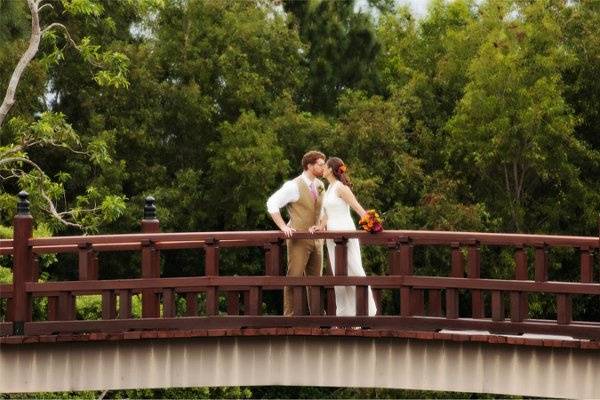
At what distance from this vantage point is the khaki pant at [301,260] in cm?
1511

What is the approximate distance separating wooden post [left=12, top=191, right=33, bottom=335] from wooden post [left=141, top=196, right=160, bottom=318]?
1048 mm

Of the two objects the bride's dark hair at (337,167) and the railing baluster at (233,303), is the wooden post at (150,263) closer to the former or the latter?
the railing baluster at (233,303)

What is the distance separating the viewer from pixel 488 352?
48.2 ft

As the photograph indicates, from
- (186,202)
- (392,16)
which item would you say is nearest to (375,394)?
(186,202)

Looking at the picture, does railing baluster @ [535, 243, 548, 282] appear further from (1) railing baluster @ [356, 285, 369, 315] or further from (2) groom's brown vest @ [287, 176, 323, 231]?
(2) groom's brown vest @ [287, 176, 323, 231]

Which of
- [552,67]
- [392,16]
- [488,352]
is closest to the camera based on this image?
→ [488,352]

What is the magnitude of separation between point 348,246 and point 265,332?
3.52ft

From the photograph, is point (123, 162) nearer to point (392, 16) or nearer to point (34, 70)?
point (34, 70)

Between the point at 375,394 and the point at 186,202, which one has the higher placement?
the point at 186,202

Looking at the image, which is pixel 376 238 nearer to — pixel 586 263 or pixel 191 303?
pixel 586 263

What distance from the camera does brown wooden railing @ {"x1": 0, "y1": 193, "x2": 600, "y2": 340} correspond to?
14578mm

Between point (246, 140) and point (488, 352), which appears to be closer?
point (488, 352)

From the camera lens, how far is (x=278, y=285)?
14883 mm

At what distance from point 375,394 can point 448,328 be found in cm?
2133
